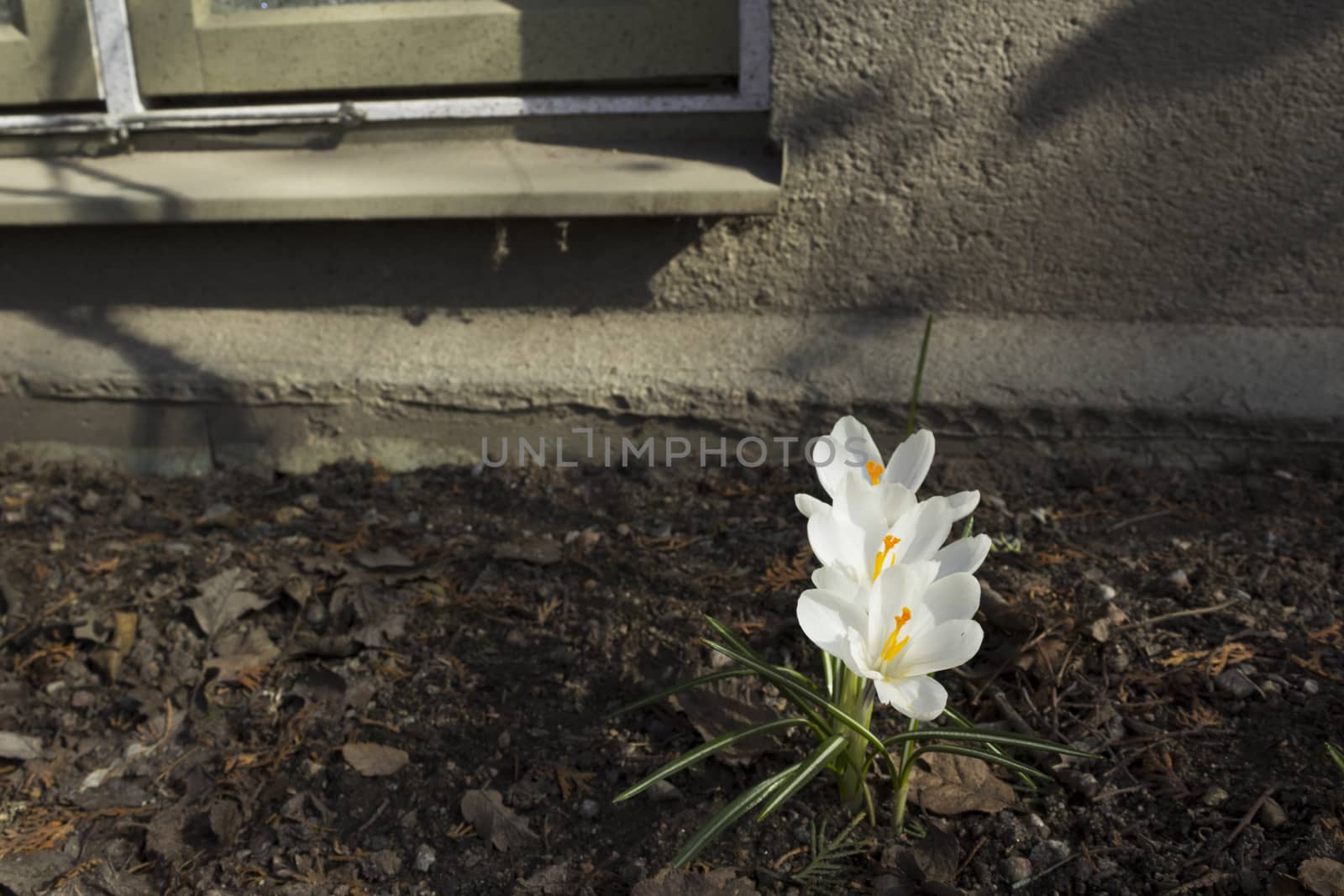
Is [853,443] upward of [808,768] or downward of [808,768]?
upward

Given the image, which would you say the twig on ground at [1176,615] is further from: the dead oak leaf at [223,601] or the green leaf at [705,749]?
the dead oak leaf at [223,601]

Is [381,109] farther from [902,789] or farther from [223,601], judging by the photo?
[902,789]

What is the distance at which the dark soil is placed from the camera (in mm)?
1658

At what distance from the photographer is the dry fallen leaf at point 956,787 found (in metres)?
1.68

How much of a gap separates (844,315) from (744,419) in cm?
43

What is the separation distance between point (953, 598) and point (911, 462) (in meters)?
0.23

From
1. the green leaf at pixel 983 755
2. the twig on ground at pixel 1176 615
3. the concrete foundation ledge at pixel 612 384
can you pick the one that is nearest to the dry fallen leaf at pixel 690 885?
the green leaf at pixel 983 755

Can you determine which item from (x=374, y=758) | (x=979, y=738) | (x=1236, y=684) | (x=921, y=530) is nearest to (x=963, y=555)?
(x=921, y=530)

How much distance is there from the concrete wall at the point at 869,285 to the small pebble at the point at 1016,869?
138cm

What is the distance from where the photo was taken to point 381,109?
314 centimetres

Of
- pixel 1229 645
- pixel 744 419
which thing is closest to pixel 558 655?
pixel 744 419

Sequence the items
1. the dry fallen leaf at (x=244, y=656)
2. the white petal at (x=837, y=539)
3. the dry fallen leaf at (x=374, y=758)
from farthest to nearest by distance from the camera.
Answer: the dry fallen leaf at (x=244, y=656) → the dry fallen leaf at (x=374, y=758) → the white petal at (x=837, y=539)

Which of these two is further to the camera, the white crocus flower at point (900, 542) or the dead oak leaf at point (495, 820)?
the dead oak leaf at point (495, 820)

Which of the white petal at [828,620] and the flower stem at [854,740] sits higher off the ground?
the white petal at [828,620]
